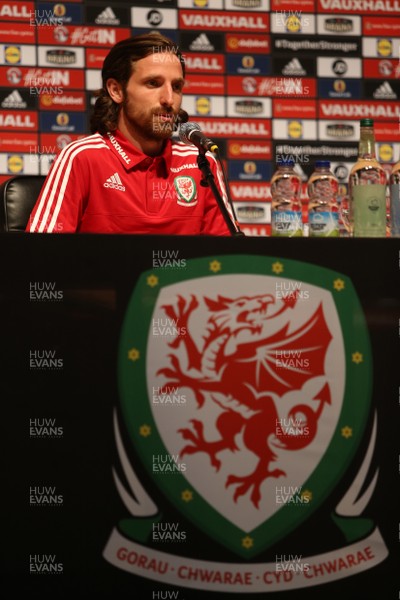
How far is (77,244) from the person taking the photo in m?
1.62

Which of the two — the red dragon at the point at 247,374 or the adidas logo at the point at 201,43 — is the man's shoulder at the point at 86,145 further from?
the adidas logo at the point at 201,43

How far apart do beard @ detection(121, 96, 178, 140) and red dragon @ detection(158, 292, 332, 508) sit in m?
0.90

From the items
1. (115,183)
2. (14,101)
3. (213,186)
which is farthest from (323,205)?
(14,101)

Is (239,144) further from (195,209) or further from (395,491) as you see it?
(395,491)

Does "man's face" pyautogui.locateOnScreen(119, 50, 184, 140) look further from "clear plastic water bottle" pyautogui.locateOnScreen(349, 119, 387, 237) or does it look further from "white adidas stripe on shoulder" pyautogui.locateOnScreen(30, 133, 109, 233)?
"clear plastic water bottle" pyautogui.locateOnScreen(349, 119, 387, 237)

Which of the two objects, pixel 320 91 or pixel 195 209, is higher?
pixel 320 91

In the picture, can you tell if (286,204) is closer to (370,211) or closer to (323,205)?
(323,205)

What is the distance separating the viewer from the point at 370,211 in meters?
1.80

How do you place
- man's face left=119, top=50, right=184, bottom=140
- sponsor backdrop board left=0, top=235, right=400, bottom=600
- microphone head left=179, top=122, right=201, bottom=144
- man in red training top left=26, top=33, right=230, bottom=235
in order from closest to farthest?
sponsor backdrop board left=0, top=235, right=400, bottom=600 < microphone head left=179, top=122, right=201, bottom=144 < man in red training top left=26, top=33, right=230, bottom=235 < man's face left=119, top=50, right=184, bottom=140

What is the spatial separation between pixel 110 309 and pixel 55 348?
12 cm

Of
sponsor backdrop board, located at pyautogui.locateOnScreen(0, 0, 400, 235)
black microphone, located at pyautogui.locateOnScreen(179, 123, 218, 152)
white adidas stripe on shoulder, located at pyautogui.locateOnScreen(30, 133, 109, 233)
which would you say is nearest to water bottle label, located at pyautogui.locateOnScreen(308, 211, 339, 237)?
black microphone, located at pyautogui.locateOnScreen(179, 123, 218, 152)

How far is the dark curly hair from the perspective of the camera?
2.43 meters

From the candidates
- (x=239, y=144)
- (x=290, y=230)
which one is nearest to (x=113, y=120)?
(x=290, y=230)

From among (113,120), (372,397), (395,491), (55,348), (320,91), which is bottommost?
(395,491)
